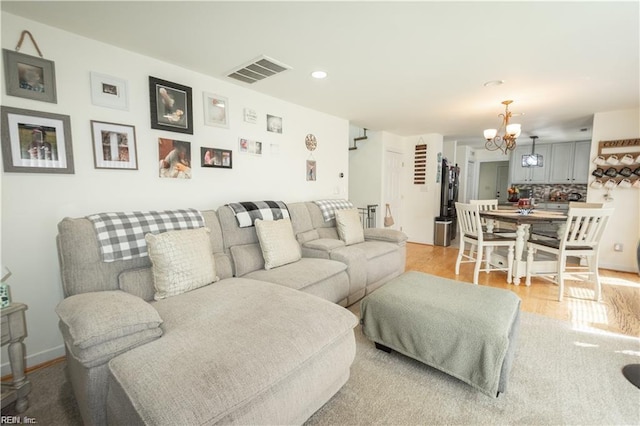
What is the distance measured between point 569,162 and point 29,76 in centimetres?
846

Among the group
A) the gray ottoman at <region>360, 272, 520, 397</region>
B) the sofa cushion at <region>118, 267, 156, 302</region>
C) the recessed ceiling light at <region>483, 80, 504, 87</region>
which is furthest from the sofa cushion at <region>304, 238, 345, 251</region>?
the recessed ceiling light at <region>483, 80, 504, 87</region>

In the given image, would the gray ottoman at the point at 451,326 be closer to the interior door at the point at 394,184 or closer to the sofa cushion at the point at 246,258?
the sofa cushion at the point at 246,258

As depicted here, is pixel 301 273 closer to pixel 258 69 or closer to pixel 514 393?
pixel 514 393

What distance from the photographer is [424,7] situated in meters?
1.57

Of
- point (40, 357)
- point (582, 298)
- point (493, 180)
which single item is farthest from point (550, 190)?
point (40, 357)

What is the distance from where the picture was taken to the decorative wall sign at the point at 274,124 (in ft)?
10.4

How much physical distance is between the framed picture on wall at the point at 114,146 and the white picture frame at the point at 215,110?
2.22 ft

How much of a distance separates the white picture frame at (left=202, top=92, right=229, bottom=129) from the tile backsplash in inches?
275

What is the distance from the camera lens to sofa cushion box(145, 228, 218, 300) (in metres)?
1.70

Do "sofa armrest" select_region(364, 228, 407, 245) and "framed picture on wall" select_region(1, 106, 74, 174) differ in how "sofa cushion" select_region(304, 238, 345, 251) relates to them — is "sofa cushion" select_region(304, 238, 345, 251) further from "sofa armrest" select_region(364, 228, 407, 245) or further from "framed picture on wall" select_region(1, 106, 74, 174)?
"framed picture on wall" select_region(1, 106, 74, 174)

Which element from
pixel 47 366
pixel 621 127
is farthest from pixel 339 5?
pixel 621 127

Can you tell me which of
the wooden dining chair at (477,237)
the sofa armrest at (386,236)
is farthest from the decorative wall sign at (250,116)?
the wooden dining chair at (477,237)

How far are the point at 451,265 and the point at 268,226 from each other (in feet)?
9.85

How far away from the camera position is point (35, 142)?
1734 mm
